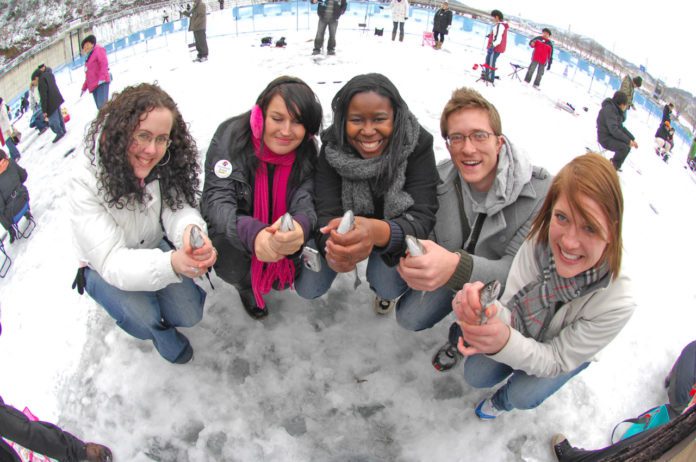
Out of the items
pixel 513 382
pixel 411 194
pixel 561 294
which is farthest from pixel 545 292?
pixel 411 194

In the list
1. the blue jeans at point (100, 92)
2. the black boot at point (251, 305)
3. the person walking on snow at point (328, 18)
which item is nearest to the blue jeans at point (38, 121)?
the blue jeans at point (100, 92)

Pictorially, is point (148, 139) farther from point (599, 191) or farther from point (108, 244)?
point (599, 191)

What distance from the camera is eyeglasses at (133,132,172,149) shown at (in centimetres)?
209

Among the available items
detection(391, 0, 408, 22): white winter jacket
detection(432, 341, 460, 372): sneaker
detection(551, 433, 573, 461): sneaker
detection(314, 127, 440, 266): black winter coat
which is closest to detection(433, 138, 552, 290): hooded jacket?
detection(314, 127, 440, 266): black winter coat

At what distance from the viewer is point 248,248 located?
7.61 ft

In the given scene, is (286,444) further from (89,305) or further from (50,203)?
(50,203)

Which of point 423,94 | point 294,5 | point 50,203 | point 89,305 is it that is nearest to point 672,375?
point 89,305

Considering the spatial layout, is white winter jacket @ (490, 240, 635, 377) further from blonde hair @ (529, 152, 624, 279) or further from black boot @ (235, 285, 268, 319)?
black boot @ (235, 285, 268, 319)

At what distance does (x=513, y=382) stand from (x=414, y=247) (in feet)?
3.38

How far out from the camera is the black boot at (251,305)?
9.97 ft

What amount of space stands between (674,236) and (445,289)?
4418 mm

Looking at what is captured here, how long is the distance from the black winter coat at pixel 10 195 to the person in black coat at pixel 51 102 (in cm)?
293

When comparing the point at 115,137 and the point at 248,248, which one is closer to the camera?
the point at 115,137

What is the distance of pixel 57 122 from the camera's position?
322 inches
